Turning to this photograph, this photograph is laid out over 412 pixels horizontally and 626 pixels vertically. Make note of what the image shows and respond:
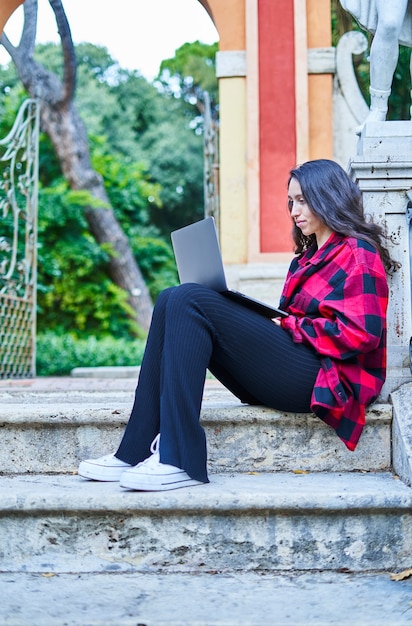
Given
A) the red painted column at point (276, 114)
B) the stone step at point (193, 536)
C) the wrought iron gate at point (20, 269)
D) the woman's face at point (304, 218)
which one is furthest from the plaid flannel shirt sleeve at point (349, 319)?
the wrought iron gate at point (20, 269)

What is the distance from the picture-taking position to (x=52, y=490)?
2.15 metres

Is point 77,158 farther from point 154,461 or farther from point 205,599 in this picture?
point 205,599

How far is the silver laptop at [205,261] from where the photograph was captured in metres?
2.34

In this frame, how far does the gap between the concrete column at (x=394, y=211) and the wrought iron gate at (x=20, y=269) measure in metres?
4.56

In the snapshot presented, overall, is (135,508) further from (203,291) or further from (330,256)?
(330,256)

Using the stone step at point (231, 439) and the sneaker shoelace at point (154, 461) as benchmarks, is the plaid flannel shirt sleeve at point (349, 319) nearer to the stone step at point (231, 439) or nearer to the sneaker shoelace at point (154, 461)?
the stone step at point (231, 439)

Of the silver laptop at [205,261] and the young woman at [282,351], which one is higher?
the silver laptop at [205,261]

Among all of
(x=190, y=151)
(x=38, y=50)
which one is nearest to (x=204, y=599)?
(x=190, y=151)

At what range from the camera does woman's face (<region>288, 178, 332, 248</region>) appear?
2.52 metres

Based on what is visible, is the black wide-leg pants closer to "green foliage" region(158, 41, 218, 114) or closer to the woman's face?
the woman's face

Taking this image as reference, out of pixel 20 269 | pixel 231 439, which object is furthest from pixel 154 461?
pixel 20 269

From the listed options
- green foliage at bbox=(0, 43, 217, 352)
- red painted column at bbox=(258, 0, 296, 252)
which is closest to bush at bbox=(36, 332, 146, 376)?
green foliage at bbox=(0, 43, 217, 352)

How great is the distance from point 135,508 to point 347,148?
4.70 metres

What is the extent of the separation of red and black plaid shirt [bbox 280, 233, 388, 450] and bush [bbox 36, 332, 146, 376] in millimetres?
7596
